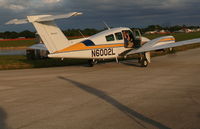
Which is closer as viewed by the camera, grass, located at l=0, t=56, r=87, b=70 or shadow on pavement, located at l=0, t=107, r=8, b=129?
shadow on pavement, located at l=0, t=107, r=8, b=129

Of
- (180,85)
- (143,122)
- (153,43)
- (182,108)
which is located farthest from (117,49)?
(143,122)

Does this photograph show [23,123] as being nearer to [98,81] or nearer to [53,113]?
[53,113]

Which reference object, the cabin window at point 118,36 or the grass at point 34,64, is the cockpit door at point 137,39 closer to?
the cabin window at point 118,36

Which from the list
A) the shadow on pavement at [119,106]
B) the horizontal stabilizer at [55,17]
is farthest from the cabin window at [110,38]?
the shadow on pavement at [119,106]

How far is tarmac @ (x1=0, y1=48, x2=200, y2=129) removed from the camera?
6.20 metres

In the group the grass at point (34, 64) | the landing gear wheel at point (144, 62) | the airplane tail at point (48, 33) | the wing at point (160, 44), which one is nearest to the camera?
the airplane tail at point (48, 33)

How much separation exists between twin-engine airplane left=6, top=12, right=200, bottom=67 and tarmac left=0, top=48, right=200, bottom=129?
3.41 meters

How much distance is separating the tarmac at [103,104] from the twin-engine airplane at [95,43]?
134 inches

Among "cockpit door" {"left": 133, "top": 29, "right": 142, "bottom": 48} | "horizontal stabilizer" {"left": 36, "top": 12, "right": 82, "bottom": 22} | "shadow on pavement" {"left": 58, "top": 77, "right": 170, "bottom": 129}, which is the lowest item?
"shadow on pavement" {"left": 58, "top": 77, "right": 170, "bottom": 129}

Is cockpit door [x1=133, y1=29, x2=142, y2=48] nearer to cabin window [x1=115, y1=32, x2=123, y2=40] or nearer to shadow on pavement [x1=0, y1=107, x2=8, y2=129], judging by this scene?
cabin window [x1=115, y1=32, x2=123, y2=40]

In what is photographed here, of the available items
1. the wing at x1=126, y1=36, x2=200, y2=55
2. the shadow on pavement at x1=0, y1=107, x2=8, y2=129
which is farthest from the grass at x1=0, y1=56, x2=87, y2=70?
the shadow on pavement at x1=0, y1=107, x2=8, y2=129

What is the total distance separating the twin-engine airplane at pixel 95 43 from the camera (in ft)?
50.3

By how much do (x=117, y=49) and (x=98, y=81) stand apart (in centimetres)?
539

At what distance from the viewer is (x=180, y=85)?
1060 centimetres
